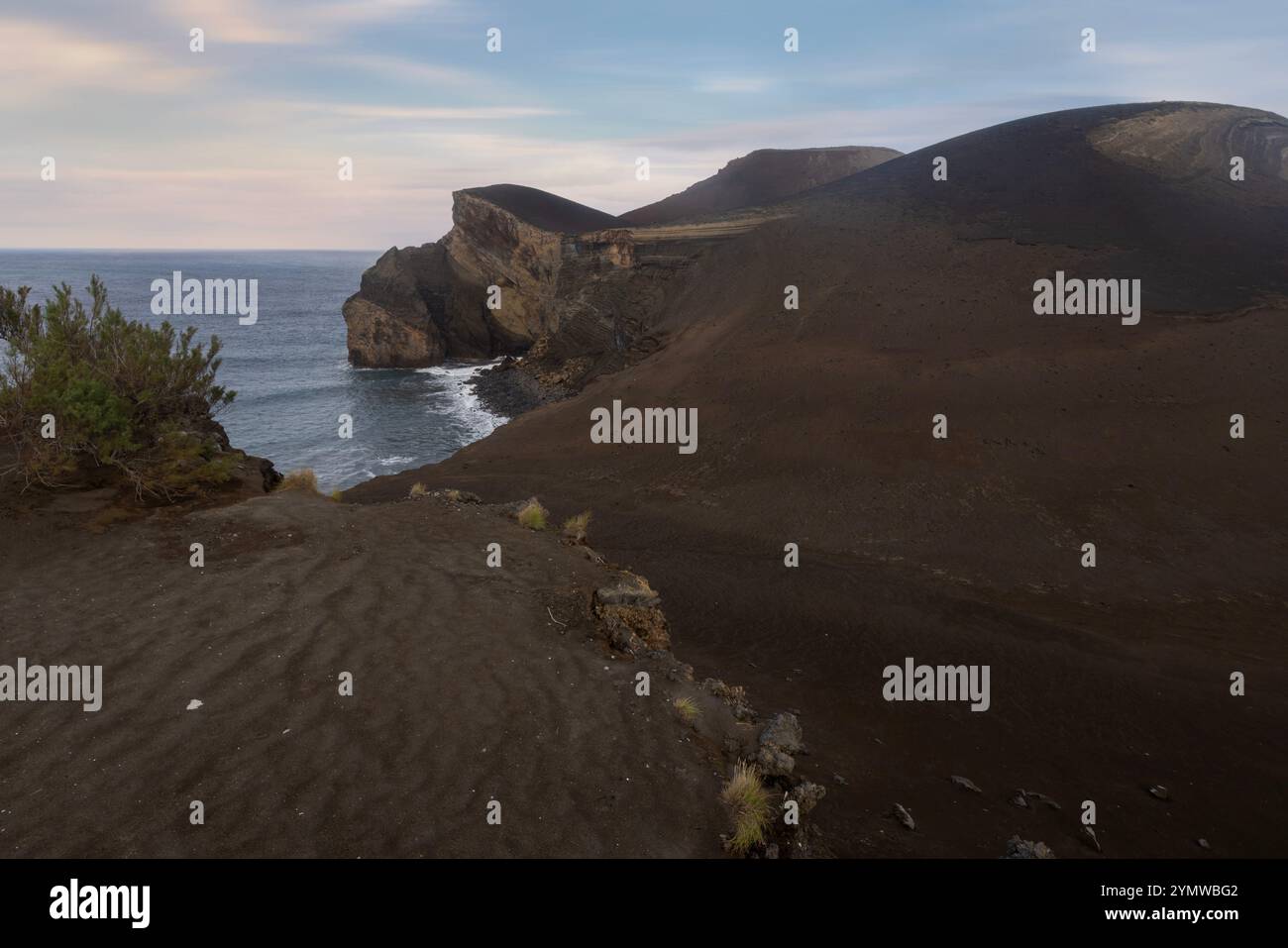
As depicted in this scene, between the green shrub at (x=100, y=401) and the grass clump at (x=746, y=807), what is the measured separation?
9.48 metres

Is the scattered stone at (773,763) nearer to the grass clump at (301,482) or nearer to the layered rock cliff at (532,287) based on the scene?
the grass clump at (301,482)

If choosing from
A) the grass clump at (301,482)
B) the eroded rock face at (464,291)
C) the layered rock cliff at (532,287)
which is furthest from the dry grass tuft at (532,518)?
the eroded rock face at (464,291)

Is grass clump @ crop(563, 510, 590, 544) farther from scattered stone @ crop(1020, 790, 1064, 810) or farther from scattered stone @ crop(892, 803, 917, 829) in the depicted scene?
scattered stone @ crop(1020, 790, 1064, 810)

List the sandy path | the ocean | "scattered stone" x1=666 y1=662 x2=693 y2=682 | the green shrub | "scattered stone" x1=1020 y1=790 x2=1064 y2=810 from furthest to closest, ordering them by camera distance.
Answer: the ocean
the green shrub
"scattered stone" x1=666 y1=662 x2=693 y2=682
"scattered stone" x1=1020 y1=790 x2=1064 y2=810
the sandy path

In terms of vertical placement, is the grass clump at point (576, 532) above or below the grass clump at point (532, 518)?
below

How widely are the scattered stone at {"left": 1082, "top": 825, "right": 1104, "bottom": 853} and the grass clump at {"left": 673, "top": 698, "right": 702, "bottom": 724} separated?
13.7ft

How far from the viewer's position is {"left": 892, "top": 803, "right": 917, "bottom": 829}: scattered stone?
7047mm

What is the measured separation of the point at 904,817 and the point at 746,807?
84.8 inches

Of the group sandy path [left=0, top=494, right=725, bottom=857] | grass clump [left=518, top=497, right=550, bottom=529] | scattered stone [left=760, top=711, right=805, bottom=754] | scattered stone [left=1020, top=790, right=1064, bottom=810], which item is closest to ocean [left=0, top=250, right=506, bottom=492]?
grass clump [left=518, top=497, right=550, bottom=529]

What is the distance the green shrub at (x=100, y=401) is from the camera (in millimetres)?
10492

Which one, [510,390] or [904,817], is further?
[510,390]

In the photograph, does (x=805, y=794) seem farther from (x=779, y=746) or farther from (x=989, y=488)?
(x=989, y=488)

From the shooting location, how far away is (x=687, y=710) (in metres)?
7.38

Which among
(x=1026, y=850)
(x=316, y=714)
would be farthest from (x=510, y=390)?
(x=1026, y=850)
